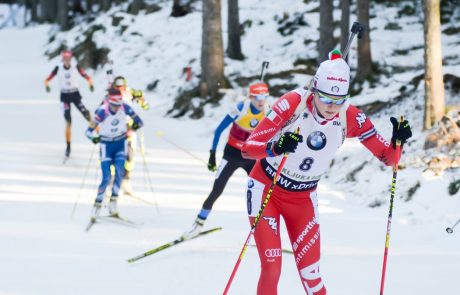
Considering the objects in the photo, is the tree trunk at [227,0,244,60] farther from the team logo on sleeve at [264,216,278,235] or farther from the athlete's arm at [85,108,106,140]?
the team logo on sleeve at [264,216,278,235]

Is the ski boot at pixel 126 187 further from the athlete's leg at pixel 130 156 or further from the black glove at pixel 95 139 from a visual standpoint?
the black glove at pixel 95 139

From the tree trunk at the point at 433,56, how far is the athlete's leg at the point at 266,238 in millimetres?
6714

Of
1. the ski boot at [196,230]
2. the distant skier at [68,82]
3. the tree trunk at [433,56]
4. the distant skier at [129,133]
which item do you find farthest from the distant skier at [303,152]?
the distant skier at [68,82]

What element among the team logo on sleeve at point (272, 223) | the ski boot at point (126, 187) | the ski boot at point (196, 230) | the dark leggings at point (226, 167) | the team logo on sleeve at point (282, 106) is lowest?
the ski boot at point (126, 187)

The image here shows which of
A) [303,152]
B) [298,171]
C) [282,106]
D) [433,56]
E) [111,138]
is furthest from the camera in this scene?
[433,56]

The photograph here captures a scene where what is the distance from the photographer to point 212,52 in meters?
18.0

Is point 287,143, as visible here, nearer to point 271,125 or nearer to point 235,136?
point 271,125

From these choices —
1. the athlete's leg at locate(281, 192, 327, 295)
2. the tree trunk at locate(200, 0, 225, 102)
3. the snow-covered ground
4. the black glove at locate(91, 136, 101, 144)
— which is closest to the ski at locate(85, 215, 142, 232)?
the snow-covered ground

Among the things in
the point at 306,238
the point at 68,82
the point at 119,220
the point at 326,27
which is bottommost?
the point at 119,220

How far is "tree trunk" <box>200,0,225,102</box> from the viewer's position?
1772cm

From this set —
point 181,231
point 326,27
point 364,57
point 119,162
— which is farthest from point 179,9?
point 181,231

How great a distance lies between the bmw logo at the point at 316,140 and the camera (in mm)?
4855

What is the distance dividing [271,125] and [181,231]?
183 inches

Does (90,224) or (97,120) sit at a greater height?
(97,120)
